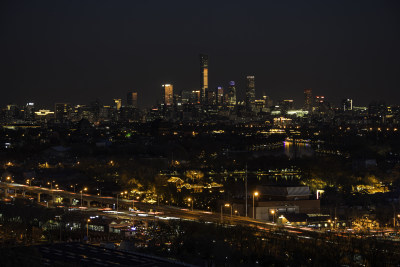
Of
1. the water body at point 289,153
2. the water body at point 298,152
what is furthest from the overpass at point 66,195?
the water body at point 298,152

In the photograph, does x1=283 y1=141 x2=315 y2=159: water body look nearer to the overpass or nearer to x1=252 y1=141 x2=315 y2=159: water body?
x1=252 y1=141 x2=315 y2=159: water body

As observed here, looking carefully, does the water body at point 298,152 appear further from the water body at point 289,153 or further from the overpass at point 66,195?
the overpass at point 66,195

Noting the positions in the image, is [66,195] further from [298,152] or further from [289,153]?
[298,152]

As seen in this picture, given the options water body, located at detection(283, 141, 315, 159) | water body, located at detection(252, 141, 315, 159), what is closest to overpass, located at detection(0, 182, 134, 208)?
water body, located at detection(252, 141, 315, 159)

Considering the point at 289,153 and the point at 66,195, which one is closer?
the point at 66,195

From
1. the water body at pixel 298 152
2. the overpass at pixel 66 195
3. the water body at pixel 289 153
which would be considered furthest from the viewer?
the water body at pixel 289 153

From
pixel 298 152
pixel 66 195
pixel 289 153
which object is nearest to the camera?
pixel 66 195

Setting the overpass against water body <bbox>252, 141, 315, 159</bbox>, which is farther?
water body <bbox>252, 141, 315, 159</bbox>

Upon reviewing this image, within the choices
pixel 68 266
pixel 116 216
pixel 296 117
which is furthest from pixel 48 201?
pixel 296 117

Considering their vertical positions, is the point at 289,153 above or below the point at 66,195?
above

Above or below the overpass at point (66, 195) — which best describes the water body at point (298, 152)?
above

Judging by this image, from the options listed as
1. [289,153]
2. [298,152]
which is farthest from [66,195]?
[298,152]

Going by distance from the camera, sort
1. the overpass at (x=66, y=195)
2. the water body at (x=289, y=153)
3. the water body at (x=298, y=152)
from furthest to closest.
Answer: the water body at (x=289, y=153)
the water body at (x=298, y=152)
the overpass at (x=66, y=195)

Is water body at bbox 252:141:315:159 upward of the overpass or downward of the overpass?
upward
